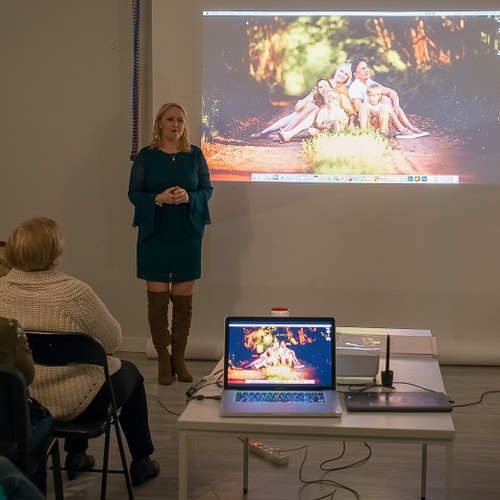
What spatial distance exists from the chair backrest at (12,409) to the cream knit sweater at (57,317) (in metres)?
0.61

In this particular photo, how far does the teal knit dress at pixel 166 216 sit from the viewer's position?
4.53m

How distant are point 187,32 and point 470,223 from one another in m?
2.09

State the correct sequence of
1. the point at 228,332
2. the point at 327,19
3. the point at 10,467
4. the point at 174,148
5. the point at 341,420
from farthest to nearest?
the point at 327,19, the point at 174,148, the point at 228,332, the point at 341,420, the point at 10,467

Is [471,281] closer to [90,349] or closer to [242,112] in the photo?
[242,112]

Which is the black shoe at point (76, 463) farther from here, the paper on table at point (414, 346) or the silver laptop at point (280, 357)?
the paper on table at point (414, 346)

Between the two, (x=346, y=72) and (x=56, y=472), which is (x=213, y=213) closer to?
(x=346, y=72)

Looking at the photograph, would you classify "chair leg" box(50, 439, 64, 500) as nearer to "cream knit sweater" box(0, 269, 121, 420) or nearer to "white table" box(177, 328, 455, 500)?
"cream knit sweater" box(0, 269, 121, 420)

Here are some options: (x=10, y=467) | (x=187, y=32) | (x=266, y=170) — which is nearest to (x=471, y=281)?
(x=266, y=170)

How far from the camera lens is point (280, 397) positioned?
96.0 inches

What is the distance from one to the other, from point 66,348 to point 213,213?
2602 mm

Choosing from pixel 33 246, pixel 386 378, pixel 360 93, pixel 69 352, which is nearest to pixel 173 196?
pixel 360 93

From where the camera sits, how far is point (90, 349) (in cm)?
256

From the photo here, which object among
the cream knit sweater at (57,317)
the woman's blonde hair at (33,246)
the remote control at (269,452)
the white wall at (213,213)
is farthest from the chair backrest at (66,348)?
the white wall at (213,213)

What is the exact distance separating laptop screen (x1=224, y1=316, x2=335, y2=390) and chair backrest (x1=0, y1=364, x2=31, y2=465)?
68cm
